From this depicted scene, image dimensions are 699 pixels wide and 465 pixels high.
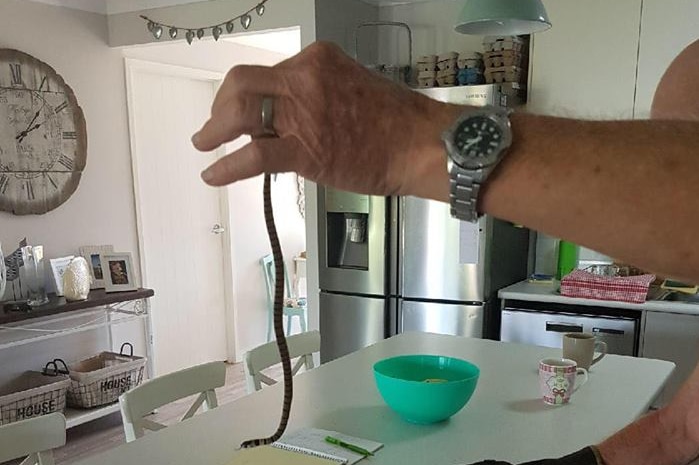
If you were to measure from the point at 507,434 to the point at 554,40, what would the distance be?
2.30m

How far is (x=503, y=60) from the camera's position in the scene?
308cm

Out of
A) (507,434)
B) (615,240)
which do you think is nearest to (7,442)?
(507,434)

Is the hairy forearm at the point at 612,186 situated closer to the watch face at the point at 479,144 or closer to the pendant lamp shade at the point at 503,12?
the watch face at the point at 479,144

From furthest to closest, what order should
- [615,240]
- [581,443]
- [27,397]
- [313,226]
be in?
[313,226], [27,397], [581,443], [615,240]

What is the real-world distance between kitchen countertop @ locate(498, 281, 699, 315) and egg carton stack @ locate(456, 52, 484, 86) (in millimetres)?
1057

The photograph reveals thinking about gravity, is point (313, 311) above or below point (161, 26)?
below

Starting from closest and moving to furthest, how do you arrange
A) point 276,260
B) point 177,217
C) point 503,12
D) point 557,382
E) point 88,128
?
point 276,260, point 557,382, point 503,12, point 88,128, point 177,217

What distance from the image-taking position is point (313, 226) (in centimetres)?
332

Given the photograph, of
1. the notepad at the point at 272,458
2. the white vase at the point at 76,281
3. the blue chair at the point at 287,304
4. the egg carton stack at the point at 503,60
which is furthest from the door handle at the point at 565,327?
the white vase at the point at 76,281

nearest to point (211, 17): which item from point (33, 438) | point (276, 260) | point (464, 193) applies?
point (33, 438)

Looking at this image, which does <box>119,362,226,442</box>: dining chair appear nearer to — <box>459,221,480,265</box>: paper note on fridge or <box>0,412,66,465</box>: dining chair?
<box>0,412,66,465</box>: dining chair

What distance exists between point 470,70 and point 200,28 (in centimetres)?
147

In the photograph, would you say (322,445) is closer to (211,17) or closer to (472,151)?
(472,151)

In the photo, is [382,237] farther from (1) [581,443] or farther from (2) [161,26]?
(1) [581,443]
